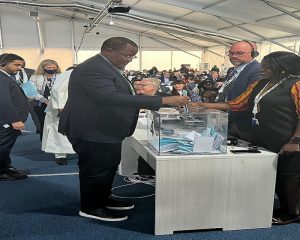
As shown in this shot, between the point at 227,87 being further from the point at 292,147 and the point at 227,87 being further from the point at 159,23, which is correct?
the point at 159,23

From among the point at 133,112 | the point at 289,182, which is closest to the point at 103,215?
the point at 133,112

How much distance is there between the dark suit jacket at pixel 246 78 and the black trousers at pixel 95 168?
107 cm

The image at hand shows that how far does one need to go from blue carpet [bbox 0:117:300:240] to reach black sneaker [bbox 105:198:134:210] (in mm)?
54

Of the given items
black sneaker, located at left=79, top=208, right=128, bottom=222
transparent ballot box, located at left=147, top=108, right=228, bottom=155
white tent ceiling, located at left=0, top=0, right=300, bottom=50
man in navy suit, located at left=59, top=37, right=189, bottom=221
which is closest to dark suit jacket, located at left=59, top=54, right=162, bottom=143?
man in navy suit, located at left=59, top=37, right=189, bottom=221

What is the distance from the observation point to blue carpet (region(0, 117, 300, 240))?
230 cm

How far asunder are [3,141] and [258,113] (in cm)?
238

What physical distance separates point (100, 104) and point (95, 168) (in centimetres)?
46

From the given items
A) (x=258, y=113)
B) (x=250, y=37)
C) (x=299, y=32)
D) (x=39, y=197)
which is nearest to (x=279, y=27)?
(x=299, y=32)

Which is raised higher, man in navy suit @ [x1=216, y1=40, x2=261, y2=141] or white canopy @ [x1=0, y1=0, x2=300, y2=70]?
white canopy @ [x1=0, y1=0, x2=300, y2=70]

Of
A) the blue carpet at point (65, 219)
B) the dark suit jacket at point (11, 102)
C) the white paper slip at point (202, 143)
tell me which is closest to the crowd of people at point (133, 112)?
the blue carpet at point (65, 219)

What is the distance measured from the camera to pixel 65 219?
255cm

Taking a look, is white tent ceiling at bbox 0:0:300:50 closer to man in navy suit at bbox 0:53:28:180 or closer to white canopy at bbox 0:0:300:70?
white canopy at bbox 0:0:300:70

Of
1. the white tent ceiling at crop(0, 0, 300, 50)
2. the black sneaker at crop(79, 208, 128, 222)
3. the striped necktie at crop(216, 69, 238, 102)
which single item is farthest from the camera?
the white tent ceiling at crop(0, 0, 300, 50)

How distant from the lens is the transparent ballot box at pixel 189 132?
89.5 inches
